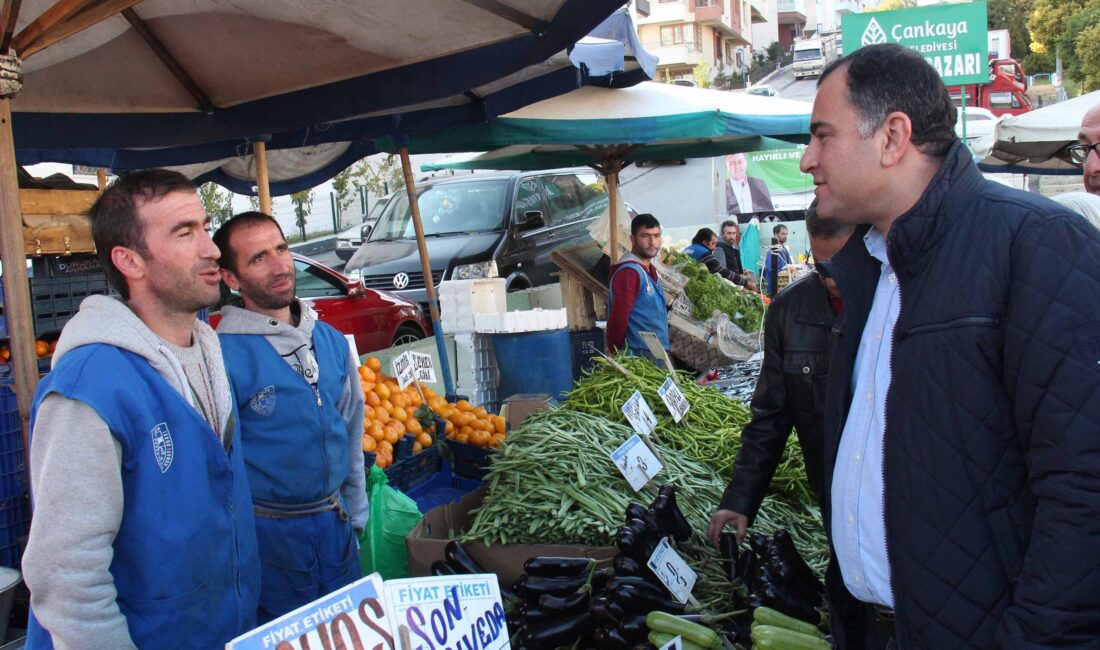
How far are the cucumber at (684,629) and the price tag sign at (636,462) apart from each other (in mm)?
770

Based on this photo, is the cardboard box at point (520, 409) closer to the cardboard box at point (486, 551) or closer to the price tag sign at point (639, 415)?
the price tag sign at point (639, 415)

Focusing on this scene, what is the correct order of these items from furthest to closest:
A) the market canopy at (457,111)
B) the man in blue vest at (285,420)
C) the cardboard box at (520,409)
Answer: the market canopy at (457,111) → the cardboard box at (520,409) → the man in blue vest at (285,420)

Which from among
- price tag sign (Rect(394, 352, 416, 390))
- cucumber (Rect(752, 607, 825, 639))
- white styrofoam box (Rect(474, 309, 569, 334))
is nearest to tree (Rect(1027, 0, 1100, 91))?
white styrofoam box (Rect(474, 309, 569, 334))

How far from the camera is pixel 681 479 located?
3852mm

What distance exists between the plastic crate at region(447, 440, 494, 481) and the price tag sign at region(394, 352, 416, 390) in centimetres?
45

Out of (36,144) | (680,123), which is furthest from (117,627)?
(680,123)

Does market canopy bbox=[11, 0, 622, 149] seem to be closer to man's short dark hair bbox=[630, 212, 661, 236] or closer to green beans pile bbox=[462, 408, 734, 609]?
green beans pile bbox=[462, 408, 734, 609]

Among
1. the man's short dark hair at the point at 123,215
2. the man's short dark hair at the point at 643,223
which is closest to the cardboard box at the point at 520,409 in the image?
the man's short dark hair at the point at 643,223

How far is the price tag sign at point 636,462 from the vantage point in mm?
3529

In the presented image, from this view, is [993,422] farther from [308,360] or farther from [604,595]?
[308,360]

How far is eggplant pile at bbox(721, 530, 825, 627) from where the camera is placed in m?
2.78

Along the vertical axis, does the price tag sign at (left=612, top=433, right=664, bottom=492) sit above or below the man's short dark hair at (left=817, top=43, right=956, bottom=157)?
below

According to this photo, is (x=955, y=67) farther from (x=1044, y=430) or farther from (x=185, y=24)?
(x=1044, y=430)

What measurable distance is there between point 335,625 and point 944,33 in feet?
63.5
